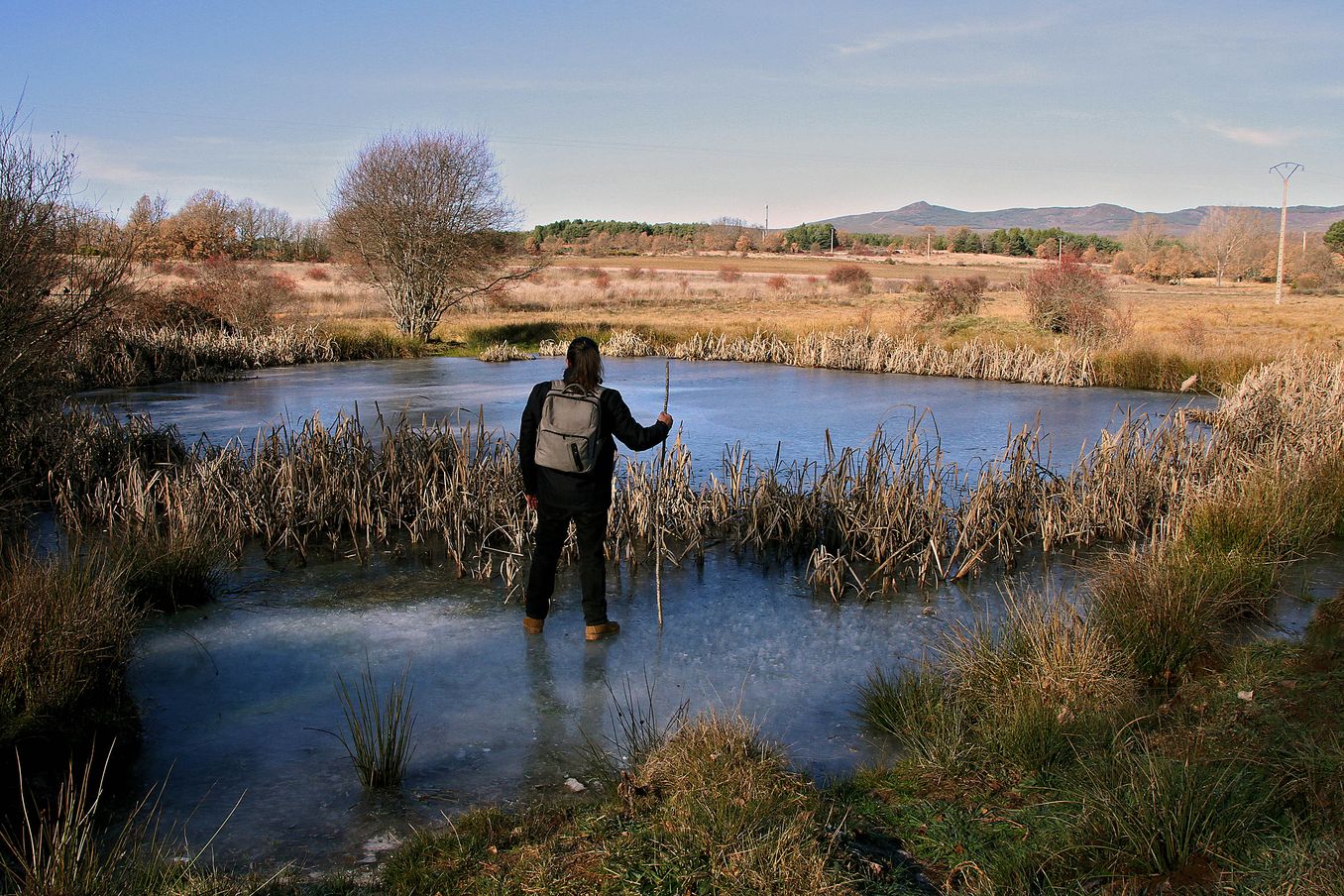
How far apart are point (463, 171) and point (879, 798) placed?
24729mm

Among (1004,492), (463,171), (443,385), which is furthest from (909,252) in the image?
(1004,492)

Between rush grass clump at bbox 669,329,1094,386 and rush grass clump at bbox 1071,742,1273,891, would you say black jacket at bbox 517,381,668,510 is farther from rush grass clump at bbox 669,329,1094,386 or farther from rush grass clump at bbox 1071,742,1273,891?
rush grass clump at bbox 669,329,1094,386

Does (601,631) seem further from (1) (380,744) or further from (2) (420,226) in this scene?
(2) (420,226)

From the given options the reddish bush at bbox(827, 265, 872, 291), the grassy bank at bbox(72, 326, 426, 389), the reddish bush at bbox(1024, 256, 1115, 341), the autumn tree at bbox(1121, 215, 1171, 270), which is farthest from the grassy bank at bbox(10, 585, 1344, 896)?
the autumn tree at bbox(1121, 215, 1171, 270)

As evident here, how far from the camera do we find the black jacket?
18.4 ft

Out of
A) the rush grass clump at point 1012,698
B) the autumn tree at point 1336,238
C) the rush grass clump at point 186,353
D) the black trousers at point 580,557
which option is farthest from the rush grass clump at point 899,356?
the autumn tree at point 1336,238

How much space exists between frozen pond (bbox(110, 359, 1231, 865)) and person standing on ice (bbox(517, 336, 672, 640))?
570 mm

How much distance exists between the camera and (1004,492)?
8.53 metres

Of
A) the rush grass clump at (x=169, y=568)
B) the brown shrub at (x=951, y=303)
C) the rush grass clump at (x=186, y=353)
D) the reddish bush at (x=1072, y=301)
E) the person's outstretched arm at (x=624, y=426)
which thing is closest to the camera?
the person's outstretched arm at (x=624, y=426)

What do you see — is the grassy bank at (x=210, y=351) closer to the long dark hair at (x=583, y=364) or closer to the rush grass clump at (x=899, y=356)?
the rush grass clump at (x=899, y=356)

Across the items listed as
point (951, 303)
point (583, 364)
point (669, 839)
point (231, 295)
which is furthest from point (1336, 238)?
point (669, 839)

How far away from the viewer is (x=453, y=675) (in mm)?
5594

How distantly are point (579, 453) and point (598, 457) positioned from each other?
0.49ft

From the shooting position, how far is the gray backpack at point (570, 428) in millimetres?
5500
